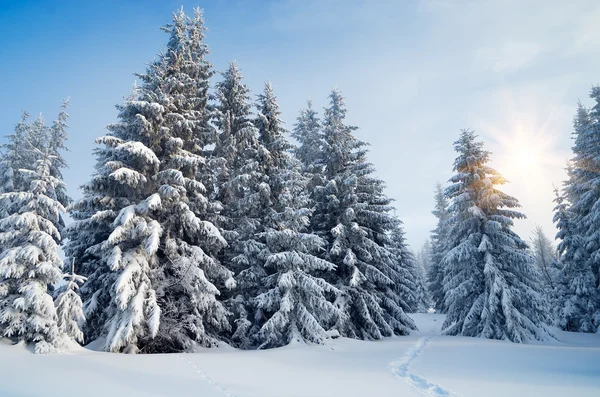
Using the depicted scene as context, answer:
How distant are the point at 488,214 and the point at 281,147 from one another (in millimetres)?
14267

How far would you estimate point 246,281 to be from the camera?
17.0m

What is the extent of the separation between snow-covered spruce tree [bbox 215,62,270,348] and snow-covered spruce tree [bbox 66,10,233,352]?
1121 mm

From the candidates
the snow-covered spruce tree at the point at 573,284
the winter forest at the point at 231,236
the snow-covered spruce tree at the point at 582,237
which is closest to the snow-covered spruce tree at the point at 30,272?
the winter forest at the point at 231,236

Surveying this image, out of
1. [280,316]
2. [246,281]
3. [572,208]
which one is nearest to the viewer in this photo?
[280,316]

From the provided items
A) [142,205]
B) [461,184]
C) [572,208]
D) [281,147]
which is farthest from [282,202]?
[572,208]

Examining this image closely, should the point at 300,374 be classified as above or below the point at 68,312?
below

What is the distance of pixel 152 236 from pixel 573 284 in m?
28.8

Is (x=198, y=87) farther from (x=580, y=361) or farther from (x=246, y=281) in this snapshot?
(x=580, y=361)

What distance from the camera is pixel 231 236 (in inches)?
680

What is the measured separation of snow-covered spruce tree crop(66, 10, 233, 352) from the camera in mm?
12883

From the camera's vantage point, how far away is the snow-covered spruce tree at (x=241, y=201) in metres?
16.8

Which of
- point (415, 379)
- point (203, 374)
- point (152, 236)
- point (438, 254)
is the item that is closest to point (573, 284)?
point (438, 254)

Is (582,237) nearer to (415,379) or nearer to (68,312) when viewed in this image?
(415,379)

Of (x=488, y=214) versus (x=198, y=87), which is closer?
(x=198, y=87)
